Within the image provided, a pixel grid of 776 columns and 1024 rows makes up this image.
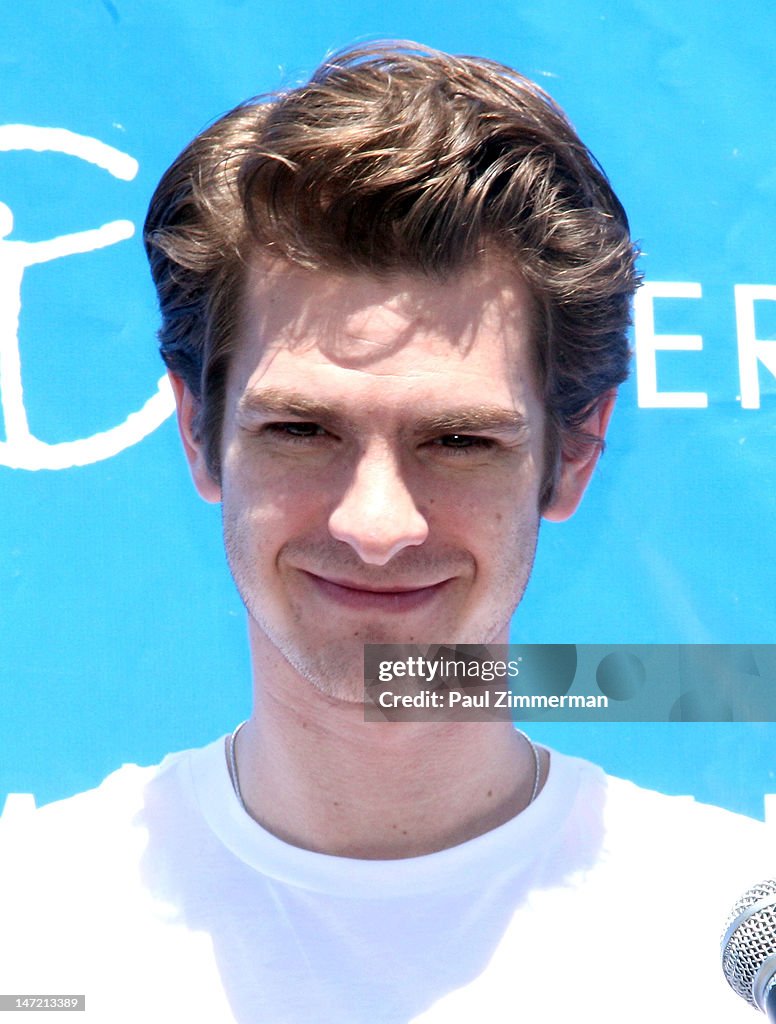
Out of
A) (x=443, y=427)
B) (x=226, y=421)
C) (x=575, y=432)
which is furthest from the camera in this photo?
(x=575, y=432)

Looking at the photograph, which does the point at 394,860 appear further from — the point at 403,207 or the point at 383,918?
the point at 403,207

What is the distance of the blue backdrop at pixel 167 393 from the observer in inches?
68.6

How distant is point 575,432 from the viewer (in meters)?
1.60

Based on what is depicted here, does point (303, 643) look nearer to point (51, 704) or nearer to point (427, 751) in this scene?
point (427, 751)

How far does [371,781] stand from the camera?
1.50m

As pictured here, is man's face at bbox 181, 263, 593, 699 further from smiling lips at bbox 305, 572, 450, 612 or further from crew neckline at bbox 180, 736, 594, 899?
crew neckline at bbox 180, 736, 594, 899

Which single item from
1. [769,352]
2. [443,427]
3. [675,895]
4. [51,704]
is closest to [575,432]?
[443,427]

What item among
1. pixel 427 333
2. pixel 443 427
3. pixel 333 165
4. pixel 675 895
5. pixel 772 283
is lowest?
pixel 675 895

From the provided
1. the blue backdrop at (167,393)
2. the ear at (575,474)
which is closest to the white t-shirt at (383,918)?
the blue backdrop at (167,393)

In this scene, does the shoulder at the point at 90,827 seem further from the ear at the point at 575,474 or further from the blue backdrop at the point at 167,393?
the ear at the point at 575,474

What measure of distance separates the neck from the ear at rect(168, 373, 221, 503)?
0.26m

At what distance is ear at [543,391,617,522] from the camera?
1576 mm

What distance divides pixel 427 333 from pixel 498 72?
0.43 meters

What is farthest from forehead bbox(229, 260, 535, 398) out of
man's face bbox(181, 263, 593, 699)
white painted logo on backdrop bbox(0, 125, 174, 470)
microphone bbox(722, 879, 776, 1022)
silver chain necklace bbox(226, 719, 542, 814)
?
microphone bbox(722, 879, 776, 1022)
